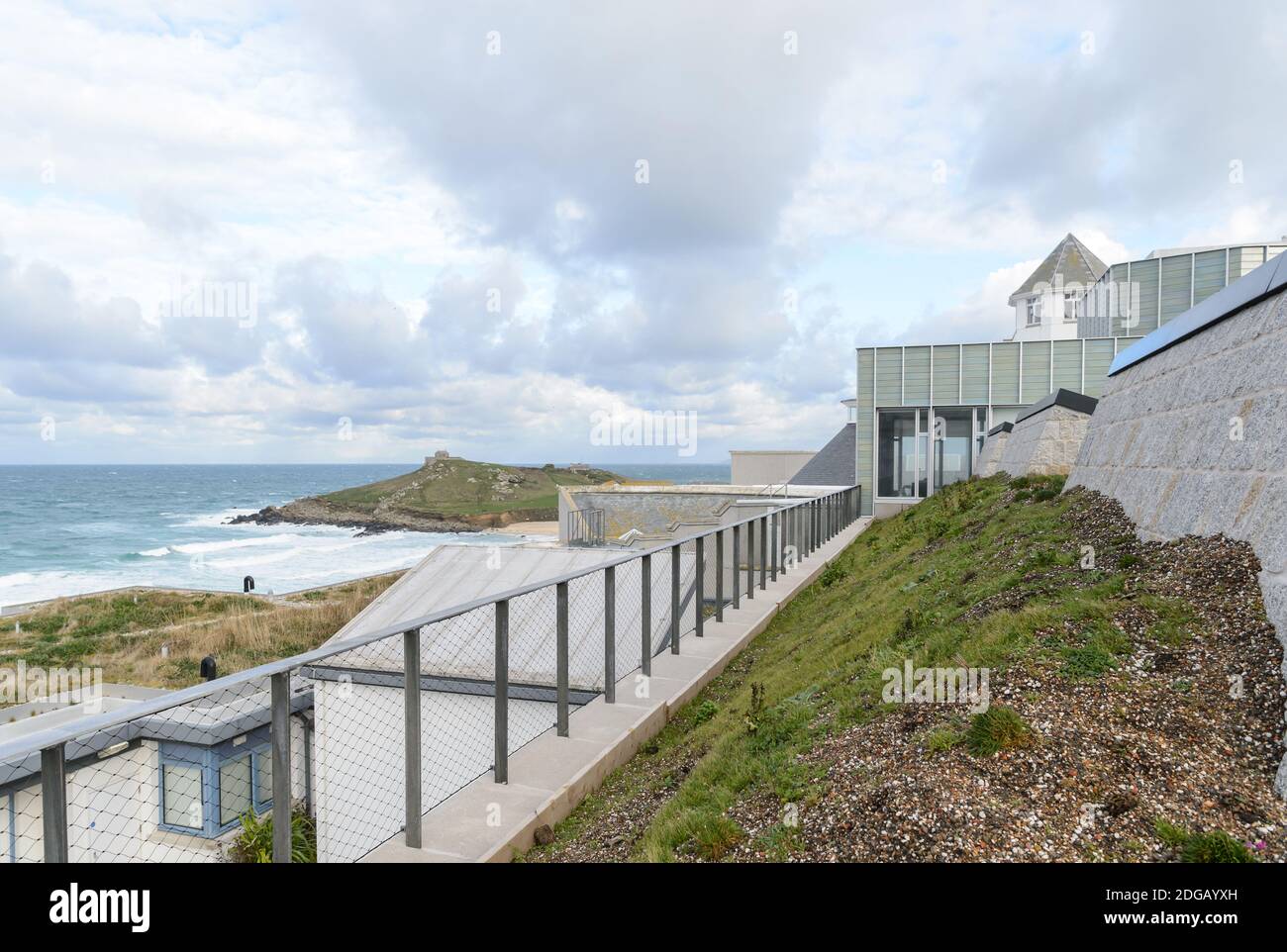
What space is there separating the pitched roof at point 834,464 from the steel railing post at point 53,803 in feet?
107

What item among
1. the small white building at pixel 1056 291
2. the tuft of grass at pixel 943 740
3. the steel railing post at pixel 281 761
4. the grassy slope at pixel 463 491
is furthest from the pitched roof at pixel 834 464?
the grassy slope at pixel 463 491

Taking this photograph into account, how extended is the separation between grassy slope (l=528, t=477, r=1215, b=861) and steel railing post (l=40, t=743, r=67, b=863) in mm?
2245

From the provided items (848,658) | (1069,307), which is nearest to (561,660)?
(848,658)

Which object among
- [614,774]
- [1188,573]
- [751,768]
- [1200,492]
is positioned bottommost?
[614,774]

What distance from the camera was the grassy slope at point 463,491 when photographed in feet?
311

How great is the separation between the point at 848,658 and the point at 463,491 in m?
102

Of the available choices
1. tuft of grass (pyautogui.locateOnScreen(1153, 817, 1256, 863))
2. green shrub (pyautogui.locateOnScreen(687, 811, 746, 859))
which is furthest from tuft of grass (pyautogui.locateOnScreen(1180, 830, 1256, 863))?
green shrub (pyautogui.locateOnScreen(687, 811, 746, 859))

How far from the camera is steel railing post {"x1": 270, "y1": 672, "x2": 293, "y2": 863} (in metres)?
3.15
